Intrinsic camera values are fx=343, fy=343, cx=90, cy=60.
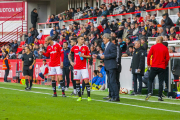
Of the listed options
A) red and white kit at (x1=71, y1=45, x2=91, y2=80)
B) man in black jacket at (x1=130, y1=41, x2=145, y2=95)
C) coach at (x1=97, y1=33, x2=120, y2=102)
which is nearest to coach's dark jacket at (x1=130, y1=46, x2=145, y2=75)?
man in black jacket at (x1=130, y1=41, x2=145, y2=95)

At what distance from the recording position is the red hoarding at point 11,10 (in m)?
37.9

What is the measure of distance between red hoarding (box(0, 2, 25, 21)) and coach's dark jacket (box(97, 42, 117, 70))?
2853 cm

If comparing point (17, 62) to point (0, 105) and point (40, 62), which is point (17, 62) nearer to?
point (40, 62)

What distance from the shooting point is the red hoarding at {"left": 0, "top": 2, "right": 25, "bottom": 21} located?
3791cm

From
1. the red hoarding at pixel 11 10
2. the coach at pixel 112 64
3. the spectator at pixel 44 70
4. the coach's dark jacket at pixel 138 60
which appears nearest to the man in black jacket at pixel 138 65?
the coach's dark jacket at pixel 138 60

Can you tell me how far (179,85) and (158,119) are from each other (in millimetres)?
5344

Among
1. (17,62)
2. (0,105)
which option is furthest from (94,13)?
(0,105)

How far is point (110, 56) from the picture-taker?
415 inches

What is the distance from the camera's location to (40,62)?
21859 mm

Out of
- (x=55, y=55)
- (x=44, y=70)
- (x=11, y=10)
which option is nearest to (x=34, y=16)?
(x=11, y=10)

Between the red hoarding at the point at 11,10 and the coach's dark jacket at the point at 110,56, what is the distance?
1123 inches

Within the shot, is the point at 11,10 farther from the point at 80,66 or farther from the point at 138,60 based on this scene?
the point at 80,66

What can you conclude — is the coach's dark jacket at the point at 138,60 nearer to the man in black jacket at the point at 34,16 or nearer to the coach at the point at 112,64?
the coach at the point at 112,64

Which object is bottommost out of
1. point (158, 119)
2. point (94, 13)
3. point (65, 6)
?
point (158, 119)
